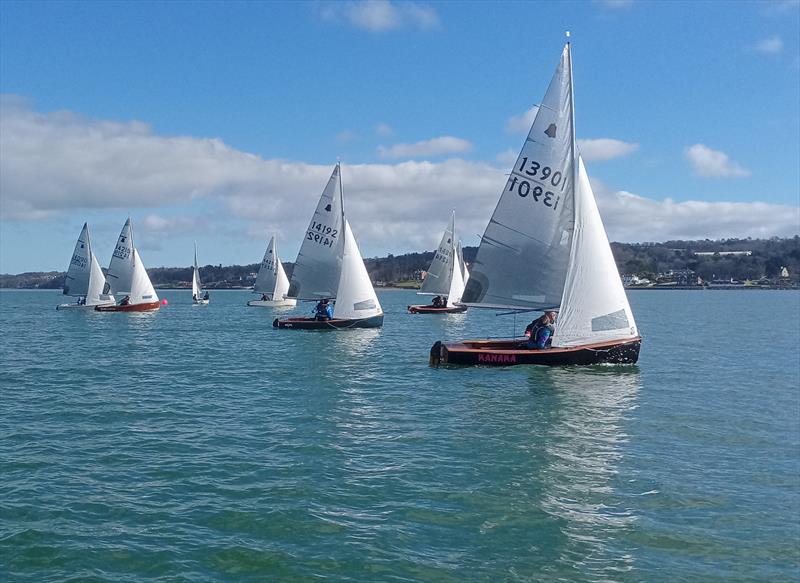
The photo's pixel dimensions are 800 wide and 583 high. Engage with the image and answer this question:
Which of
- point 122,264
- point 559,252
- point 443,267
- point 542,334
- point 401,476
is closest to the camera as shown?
point 401,476

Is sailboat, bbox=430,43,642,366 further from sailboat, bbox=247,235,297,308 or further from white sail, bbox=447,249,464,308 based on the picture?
sailboat, bbox=247,235,297,308

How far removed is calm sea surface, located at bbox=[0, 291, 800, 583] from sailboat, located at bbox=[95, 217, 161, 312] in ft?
134

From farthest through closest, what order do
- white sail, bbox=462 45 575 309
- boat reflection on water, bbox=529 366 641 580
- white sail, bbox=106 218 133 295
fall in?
white sail, bbox=106 218 133 295
white sail, bbox=462 45 575 309
boat reflection on water, bbox=529 366 641 580

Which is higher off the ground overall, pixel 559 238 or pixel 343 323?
pixel 559 238

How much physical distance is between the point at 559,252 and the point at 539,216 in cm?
148

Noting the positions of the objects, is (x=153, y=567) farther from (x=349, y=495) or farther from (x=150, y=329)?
(x=150, y=329)

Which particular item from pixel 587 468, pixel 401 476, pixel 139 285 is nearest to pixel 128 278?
pixel 139 285

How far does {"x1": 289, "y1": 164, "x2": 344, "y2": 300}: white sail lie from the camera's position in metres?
43.2

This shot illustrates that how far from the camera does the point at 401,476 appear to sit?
12.5 metres

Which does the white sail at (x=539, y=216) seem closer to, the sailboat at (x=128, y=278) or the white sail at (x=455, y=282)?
the white sail at (x=455, y=282)

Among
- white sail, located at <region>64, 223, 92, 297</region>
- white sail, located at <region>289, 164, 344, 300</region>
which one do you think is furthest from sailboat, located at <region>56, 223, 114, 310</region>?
white sail, located at <region>289, 164, 344, 300</region>

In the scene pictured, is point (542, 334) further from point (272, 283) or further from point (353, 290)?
point (272, 283)

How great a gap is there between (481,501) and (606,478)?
2.62m

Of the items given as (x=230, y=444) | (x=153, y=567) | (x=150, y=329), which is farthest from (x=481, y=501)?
(x=150, y=329)
